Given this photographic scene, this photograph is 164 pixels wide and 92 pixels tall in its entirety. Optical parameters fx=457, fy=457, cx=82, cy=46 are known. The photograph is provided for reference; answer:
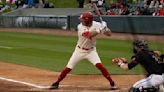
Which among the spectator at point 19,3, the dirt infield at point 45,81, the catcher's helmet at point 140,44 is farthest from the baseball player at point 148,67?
the spectator at point 19,3

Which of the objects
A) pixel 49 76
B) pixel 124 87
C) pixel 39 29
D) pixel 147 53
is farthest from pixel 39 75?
pixel 39 29

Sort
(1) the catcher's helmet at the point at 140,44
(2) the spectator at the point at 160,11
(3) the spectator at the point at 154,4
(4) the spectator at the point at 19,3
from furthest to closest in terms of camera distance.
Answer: (4) the spectator at the point at 19,3 → (3) the spectator at the point at 154,4 → (2) the spectator at the point at 160,11 → (1) the catcher's helmet at the point at 140,44

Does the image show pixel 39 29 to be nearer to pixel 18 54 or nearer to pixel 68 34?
pixel 68 34

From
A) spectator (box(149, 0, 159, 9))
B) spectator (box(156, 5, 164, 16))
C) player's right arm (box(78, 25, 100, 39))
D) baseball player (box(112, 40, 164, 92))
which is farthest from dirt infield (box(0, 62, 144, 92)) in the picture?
spectator (box(149, 0, 159, 9))

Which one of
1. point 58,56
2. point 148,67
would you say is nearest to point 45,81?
point 148,67

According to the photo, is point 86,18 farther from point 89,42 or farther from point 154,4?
point 154,4

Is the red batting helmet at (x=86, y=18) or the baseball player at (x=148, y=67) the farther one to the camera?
the red batting helmet at (x=86, y=18)

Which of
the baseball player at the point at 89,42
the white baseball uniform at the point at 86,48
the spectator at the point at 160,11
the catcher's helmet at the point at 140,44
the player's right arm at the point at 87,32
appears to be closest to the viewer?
the catcher's helmet at the point at 140,44

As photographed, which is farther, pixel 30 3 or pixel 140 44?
pixel 30 3

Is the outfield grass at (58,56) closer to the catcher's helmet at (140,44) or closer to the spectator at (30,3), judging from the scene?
the catcher's helmet at (140,44)

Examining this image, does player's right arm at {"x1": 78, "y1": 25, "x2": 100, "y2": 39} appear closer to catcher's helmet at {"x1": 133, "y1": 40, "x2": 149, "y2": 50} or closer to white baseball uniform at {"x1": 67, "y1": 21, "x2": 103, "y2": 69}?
white baseball uniform at {"x1": 67, "y1": 21, "x2": 103, "y2": 69}

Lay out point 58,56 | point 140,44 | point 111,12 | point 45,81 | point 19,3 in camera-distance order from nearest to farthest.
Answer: point 140,44 < point 45,81 < point 58,56 < point 111,12 < point 19,3

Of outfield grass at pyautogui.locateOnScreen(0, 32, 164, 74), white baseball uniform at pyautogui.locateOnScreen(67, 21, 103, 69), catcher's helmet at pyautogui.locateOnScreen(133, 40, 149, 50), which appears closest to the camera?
catcher's helmet at pyautogui.locateOnScreen(133, 40, 149, 50)

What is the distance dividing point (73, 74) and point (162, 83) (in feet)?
18.7
